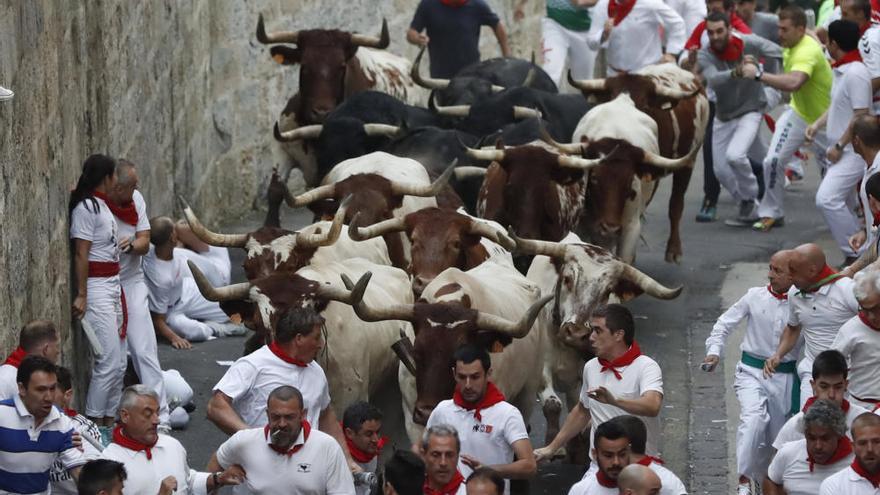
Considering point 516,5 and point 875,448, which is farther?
point 516,5

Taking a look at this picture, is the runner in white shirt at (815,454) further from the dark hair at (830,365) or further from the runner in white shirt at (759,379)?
the runner in white shirt at (759,379)

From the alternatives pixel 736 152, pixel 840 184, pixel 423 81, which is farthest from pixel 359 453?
pixel 736 152

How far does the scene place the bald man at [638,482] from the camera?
313 inches

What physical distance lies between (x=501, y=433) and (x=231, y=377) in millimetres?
1374

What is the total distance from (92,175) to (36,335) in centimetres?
267

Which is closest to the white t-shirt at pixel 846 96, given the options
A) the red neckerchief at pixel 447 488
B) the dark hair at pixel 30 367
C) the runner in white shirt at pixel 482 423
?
the runner in white shirt at pixel 482 423

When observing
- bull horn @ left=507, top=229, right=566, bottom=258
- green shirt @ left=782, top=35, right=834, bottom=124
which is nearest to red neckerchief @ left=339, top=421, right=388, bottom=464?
bull horn @ left=507, top=229, right=566, bottom=258

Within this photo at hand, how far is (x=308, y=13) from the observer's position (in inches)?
754

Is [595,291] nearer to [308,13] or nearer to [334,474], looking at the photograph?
[334,474]

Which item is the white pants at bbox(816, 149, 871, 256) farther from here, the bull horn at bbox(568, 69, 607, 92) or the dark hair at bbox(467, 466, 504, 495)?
the dark hair at bbox(467, 466, 504, 495)

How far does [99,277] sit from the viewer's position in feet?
38.3

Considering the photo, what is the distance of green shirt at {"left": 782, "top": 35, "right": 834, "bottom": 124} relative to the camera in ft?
53.4

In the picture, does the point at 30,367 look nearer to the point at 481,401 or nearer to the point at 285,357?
the point at 285,357

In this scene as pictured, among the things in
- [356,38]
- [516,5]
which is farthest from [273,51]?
[516,5]
